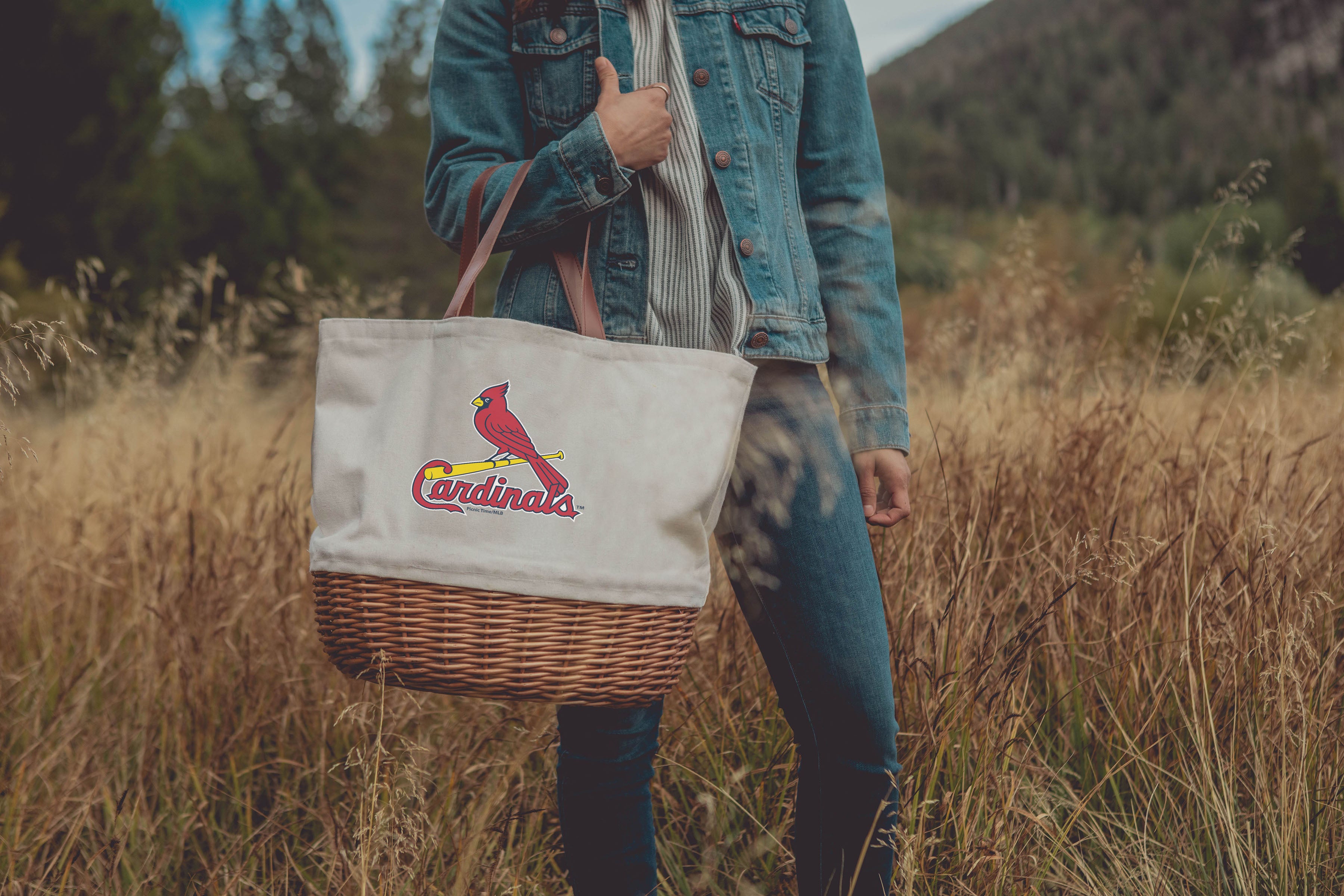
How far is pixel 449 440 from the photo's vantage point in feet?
3.40

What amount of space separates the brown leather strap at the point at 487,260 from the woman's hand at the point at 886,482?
16.6 inches

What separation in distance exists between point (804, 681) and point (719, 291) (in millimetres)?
530

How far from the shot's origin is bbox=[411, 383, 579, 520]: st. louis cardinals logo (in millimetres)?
1015

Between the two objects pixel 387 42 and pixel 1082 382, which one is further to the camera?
pixel 387 42

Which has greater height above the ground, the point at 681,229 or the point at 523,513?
the point at 681,229

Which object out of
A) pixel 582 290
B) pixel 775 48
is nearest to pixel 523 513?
pixel 582 290

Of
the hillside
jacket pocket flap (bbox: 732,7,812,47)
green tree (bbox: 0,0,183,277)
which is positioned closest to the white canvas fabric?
jacket pocket flap (bbox: 732,7,812,47)

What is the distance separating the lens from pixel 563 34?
1.21 metres

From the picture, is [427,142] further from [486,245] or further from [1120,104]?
[1120,104]

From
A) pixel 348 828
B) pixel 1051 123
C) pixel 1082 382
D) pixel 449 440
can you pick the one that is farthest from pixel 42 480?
pixel 1051 123

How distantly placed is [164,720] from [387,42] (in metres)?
34.5

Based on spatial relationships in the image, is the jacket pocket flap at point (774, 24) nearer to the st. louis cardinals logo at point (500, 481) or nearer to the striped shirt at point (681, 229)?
the striped shirt at point (681, 229)

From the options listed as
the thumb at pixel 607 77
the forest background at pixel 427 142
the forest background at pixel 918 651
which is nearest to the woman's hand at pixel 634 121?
the thumb at pixel 607 77

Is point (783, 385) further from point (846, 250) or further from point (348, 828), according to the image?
point (348, 828)
